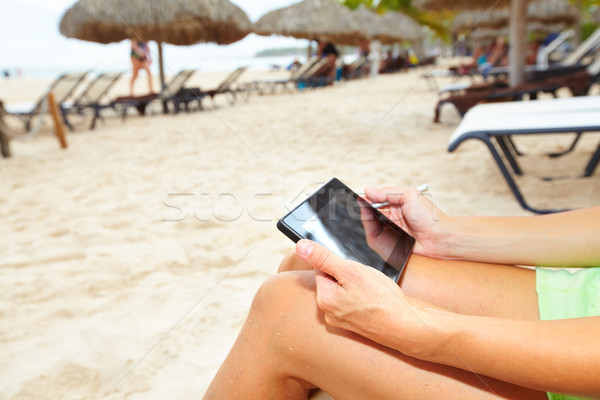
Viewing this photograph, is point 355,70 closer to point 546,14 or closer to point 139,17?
point 546,14

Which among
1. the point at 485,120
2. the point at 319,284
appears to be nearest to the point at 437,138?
the point at 485,120

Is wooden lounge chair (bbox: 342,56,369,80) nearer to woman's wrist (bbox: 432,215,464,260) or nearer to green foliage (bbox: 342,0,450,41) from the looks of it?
green foliage (bbox: 342,0,450,41)

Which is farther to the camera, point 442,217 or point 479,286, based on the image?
point 442,217

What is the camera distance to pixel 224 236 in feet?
8.08

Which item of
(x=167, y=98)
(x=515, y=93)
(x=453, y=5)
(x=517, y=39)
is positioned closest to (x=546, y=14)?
(x=453, y=5)

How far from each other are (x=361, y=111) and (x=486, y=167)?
12.0 ft

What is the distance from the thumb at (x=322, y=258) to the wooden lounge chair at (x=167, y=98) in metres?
7.41

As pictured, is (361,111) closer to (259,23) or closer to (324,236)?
(324,236)

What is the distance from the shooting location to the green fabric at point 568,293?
32.3 inches

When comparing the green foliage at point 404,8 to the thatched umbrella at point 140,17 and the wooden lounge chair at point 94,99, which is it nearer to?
the thatched umbrella at point 140,17

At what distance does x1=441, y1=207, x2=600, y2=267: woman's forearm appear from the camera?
1.02m

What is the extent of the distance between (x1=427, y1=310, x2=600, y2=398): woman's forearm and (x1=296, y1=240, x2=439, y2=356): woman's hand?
0.04 m

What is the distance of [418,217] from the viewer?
48.5 inches

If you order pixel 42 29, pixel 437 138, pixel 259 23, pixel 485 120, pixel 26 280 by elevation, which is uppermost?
pixel 42 29
